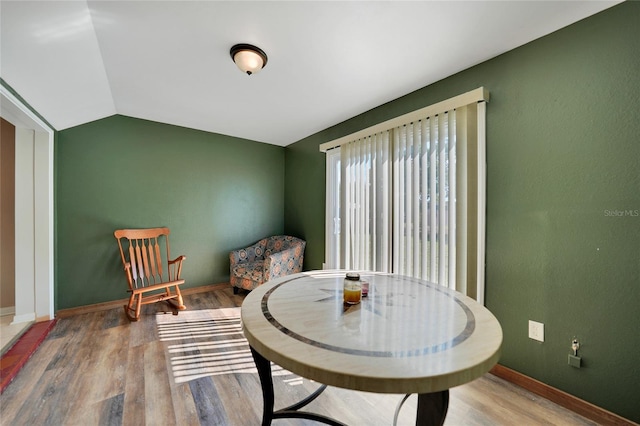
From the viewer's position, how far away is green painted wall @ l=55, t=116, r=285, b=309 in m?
2.97

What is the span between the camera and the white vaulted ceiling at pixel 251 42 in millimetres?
1486

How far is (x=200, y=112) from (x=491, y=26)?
2.87 metres

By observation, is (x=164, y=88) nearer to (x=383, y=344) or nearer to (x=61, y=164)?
(x=61, y=164)

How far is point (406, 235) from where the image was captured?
2475mm

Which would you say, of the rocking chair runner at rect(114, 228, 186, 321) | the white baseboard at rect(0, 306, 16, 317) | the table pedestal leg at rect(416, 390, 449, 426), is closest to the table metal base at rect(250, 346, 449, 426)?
the table pedestal leg at rect(416, 390, 449, 426)

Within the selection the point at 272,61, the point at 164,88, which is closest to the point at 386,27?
the point at 272,61

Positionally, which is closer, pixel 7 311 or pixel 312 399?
pixel 312 399

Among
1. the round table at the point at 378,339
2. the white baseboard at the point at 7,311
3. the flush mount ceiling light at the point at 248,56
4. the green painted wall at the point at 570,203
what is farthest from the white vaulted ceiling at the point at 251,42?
the white baseboard at the point at 7,311

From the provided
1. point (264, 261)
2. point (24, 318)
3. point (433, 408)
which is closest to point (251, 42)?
point (433, 408)

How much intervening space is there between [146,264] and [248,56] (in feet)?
8.70

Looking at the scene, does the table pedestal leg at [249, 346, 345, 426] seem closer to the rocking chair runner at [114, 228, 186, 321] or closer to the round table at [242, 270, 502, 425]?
the round table at [242, 270, 502, 425]

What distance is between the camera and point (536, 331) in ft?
5.72

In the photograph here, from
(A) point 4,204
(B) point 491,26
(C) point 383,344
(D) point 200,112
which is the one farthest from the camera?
(D) point 200,112

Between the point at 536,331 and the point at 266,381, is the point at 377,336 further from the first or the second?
the point at 536,331
